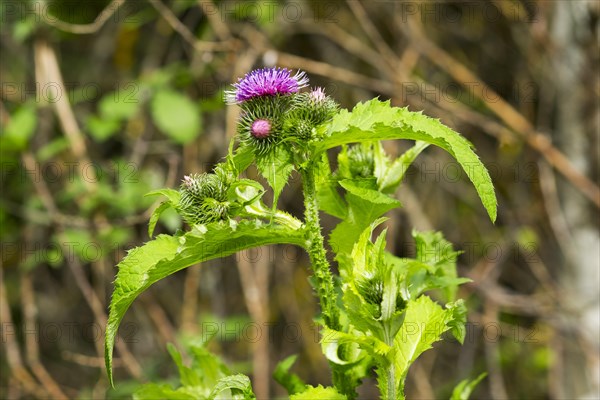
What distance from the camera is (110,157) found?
234 inches

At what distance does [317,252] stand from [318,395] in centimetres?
31

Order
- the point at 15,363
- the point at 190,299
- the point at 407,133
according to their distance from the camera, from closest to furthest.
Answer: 1. the point at 407,133
2. the point at 15,363
3. the point at 190,299

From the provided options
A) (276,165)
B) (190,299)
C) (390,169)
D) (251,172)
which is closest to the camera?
(276,165)

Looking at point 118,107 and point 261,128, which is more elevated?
point 118,107

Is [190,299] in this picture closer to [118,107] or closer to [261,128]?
[118,107]

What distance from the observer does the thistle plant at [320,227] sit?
1.51 m

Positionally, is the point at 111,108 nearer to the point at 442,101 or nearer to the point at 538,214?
the point at 442,101

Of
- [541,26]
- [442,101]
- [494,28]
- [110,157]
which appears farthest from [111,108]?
[494,28]

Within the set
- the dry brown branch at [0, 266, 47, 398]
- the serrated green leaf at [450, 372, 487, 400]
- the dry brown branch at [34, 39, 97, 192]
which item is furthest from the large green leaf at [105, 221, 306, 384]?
the dry brown branch at [0, 266, 47, 398]

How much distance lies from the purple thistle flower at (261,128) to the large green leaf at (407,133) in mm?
127

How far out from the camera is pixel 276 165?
1638 millimetres

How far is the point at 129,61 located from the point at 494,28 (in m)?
2.98

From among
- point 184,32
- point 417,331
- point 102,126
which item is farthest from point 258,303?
point 417,331

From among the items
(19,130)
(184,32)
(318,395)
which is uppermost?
(184,32)
